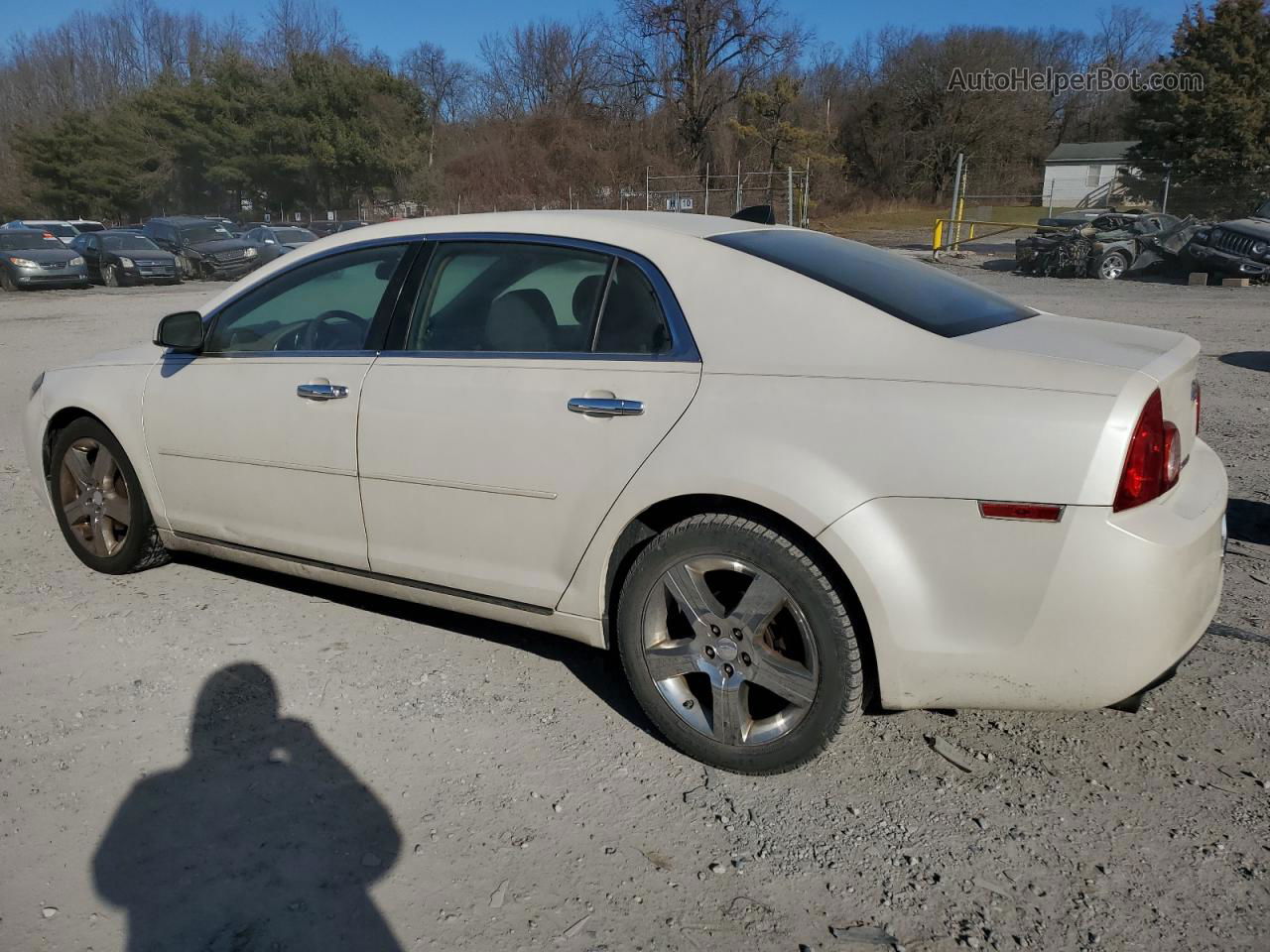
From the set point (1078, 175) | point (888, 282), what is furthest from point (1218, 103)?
point (888, 282)

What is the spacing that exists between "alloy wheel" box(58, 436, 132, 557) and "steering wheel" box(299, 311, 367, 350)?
1162 millimetres

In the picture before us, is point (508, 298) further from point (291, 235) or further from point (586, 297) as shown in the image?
point (291, 235)

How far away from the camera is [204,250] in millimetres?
25781

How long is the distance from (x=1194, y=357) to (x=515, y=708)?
2.40 m

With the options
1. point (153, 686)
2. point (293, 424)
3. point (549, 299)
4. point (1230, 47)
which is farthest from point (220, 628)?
point (1230, 47)

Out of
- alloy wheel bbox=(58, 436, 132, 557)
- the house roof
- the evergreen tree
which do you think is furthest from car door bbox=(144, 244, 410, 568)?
the house roof

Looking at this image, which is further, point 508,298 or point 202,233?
point 202,233

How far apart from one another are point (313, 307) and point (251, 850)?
2.14 meters

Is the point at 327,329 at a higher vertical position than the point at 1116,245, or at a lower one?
higher

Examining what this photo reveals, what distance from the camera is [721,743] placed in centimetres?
293

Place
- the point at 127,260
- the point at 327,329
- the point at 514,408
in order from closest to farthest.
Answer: the point at 514,408
the point at 327,329
the point at 127,260

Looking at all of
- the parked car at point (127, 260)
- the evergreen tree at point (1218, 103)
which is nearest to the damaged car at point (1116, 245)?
the evergreen tree at point (1218, 103)

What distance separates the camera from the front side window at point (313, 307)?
12.0 ft

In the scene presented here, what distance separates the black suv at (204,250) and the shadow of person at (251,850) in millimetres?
24922
